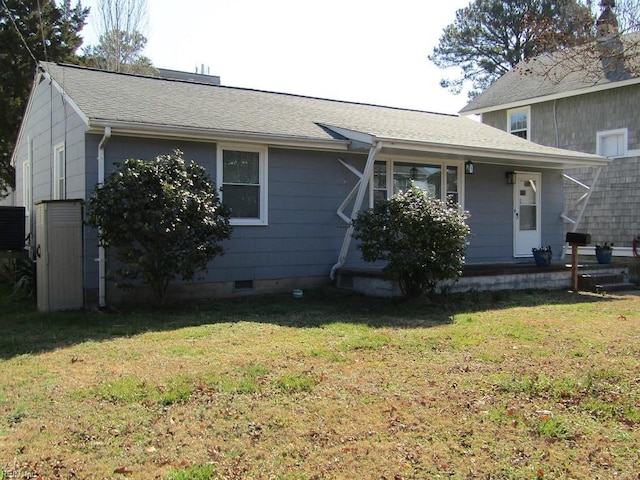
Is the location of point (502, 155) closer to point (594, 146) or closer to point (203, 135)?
point (203, 135)

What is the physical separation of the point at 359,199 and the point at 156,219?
350 cm

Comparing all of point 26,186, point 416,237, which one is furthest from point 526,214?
point 26,186

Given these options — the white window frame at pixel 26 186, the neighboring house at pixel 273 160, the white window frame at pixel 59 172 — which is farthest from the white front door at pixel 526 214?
the white window frame at pixel 26 186

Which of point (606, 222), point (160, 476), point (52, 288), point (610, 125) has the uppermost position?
point (610, 125)

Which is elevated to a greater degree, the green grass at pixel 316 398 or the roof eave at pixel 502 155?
the roof eave at pixel 502 155

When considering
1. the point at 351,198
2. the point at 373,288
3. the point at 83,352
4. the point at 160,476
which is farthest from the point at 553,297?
the point at 160,476

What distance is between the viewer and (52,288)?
8328 millimetres

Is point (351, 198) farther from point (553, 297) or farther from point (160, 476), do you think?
point (160, 476)

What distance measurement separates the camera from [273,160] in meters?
10.1

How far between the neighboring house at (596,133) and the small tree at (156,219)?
9.48 metres

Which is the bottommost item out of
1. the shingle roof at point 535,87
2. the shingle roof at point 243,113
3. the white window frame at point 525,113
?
the shingle roof at point 243,113

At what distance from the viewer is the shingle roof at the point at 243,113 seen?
30.0 ft

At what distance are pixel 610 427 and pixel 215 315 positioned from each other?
5.39 metres

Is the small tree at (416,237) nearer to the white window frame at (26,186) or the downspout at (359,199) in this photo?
the downspout at (359,199)
